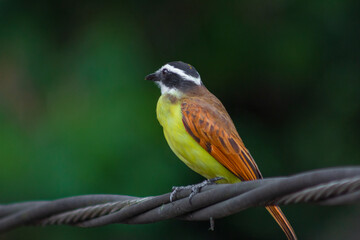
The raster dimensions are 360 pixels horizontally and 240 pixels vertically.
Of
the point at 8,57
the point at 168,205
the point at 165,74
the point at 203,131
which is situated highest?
the point at 8,57

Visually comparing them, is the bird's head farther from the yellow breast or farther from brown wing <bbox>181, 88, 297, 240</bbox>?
the yellow breast

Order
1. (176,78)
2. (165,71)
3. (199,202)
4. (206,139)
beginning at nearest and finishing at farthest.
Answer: (199,202), (206,139), (176,78), (165,71)

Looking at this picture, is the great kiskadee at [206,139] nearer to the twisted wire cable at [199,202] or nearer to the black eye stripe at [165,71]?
the black eye stripe at [165,71]

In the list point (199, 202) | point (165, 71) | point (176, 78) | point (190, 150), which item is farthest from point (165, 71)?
point (199, 202)

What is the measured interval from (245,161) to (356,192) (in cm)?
219

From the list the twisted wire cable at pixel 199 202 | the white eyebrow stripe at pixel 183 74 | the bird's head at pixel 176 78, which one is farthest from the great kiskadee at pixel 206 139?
the twisted wire cable at pixel 199 202

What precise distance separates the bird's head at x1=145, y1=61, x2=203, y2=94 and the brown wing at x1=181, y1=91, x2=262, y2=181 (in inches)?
17.6

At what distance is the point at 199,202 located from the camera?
3021mm

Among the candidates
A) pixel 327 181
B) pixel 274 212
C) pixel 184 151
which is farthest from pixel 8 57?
pixel 327 181

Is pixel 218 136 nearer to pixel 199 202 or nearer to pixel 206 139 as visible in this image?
pixel 206 139

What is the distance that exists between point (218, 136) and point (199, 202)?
1.58m

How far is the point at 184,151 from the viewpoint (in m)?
4.61

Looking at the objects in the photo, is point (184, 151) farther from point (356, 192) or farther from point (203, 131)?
point (356, 192)

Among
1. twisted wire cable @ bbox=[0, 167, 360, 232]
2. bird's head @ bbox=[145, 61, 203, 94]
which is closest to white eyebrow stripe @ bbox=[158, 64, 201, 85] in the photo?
bird's head @ bbox=[145, 61, 203, 94]
